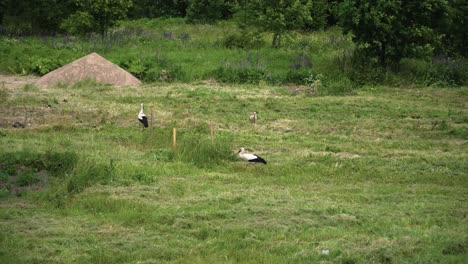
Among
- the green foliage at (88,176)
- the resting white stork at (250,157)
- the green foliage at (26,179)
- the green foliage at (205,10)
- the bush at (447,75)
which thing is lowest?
the green foliage at (26,179)

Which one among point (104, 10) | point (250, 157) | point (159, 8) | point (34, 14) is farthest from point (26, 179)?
point (159, 8)

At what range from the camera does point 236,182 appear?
1259 cm

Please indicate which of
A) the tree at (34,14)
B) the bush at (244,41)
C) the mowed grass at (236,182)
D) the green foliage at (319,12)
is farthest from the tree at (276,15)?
the tree at (34,14)

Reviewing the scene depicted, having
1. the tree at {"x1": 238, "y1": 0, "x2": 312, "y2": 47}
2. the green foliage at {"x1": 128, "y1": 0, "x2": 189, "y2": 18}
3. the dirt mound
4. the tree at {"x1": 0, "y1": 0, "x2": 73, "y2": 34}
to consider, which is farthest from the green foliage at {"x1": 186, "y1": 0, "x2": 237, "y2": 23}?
the dirt mound

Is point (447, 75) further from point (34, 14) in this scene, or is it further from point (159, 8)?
point (159, 8)

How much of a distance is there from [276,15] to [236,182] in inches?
649

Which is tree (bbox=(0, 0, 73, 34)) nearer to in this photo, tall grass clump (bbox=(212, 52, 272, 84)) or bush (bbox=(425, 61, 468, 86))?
tall grass clump (bbox=(212, 52, 272, 84))

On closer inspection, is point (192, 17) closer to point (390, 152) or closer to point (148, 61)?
point (148, 61)

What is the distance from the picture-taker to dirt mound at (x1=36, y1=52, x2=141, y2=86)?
23.4m

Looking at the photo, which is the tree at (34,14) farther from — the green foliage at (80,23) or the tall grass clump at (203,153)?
the tall grass clump at (203,153)

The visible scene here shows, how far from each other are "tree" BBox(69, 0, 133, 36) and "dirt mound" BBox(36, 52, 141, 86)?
5.65 m

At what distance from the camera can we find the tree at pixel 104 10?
2923 cm


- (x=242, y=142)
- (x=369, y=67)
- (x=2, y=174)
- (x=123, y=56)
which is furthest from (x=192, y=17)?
(x=2, y=174)

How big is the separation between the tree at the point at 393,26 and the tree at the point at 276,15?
3400mm
